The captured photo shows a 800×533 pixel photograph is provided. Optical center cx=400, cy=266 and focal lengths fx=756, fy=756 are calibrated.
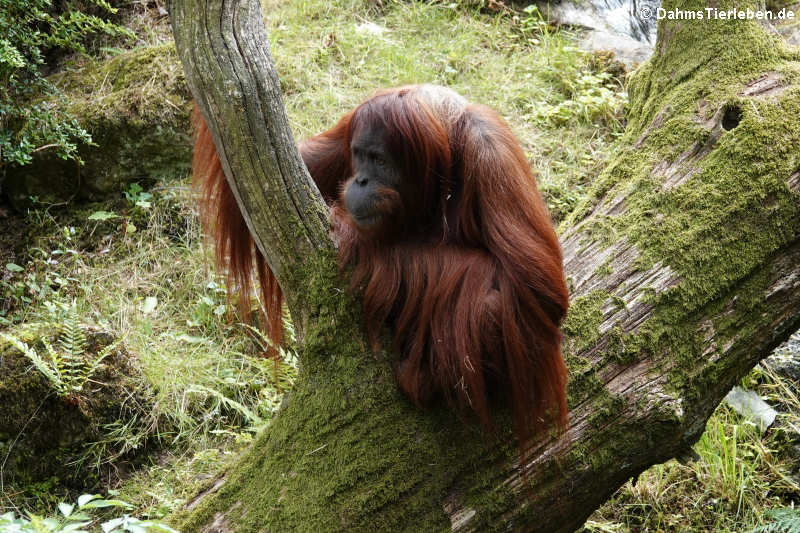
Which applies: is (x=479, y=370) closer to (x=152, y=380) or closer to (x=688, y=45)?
(x=688, y=45)

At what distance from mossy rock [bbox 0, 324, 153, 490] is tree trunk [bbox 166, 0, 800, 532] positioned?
1601 mm

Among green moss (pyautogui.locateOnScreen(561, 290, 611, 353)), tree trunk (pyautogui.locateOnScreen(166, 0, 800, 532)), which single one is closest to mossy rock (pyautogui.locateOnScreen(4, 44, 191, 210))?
tree trunk (pyautogui.locateOnScreen(166, 0, 800, 532))

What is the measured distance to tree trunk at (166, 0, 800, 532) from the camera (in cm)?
246

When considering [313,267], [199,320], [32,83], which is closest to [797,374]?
[313,267]

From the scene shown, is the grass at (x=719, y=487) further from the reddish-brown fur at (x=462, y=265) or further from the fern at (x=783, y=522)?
the reddish-brown fur at (x=462, y=265)

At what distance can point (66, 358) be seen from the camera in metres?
3.80

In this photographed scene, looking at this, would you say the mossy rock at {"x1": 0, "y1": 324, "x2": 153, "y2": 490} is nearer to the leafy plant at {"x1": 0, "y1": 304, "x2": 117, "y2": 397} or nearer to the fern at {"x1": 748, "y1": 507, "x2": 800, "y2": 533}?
the leafy plant at {"x1": 0, "y1": 304, "x2": 117, "y2": 397}

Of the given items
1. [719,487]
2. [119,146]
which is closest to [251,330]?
[119,146]

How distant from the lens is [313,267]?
8.57ft

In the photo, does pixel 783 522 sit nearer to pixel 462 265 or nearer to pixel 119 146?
pixel 462 265

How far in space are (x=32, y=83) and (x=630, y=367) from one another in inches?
175

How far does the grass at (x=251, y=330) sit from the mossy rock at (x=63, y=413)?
0.09 meters

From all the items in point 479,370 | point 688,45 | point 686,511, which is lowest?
point 686,511

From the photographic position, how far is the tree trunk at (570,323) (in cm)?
246
